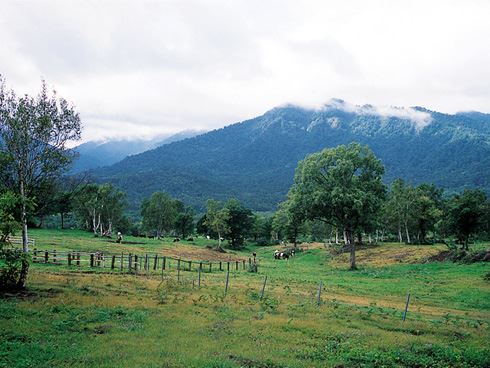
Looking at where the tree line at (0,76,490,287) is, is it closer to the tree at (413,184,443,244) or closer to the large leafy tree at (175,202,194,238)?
the tree at (413,184,443,244)

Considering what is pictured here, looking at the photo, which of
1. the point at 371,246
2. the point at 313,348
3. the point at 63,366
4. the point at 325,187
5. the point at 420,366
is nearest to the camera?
the point at 63,366

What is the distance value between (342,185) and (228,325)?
34679 millimetres

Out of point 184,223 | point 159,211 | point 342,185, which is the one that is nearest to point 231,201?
point 159,211

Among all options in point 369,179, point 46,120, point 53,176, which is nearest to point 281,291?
point 53,176

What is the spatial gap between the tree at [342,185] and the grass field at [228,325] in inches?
650

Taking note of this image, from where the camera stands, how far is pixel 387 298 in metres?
33.0

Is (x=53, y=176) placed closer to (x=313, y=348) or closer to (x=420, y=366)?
(x=313, y=348)

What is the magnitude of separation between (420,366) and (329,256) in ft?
194

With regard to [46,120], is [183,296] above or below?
below

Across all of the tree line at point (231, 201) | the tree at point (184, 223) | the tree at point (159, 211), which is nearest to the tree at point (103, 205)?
the tree line at point (231, 201)

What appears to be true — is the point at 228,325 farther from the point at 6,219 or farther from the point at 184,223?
the point at 184,223

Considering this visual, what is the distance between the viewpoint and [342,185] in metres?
51.5

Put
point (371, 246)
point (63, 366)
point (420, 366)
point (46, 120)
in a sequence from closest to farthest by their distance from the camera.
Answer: point (63, 366) → point (420, 366) → point (46, 120) → point (371, 246)

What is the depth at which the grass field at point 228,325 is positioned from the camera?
49.1 ft
